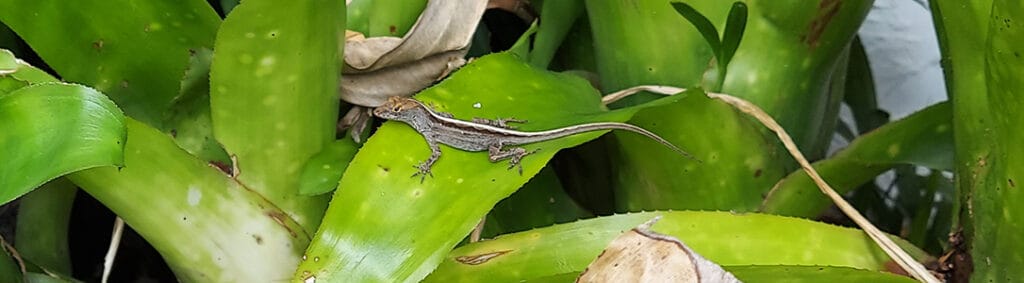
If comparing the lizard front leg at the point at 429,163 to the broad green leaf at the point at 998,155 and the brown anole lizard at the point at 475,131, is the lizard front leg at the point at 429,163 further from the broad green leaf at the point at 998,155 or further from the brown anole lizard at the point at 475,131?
the broad green leaf at the point at 998,155

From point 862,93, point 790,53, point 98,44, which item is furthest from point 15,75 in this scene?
point 862,93

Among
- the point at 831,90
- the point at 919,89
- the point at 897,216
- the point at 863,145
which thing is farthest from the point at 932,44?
the point at 863,145

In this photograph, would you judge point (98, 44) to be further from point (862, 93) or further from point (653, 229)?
point (862, 93)

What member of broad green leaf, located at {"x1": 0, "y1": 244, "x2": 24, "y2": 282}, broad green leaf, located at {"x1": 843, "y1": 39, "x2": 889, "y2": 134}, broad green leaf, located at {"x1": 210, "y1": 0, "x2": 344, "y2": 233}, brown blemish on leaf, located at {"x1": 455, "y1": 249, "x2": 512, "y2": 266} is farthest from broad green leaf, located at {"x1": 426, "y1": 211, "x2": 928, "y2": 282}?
broad green leaf, located at {"x1": 843, "y1": 39, "x2": 889, "y2": 134}

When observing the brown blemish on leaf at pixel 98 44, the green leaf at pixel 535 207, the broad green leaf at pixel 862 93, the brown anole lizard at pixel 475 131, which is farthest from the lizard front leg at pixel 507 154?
the broad green leaf at pixel 862 93

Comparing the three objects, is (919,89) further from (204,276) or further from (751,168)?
(204,276)
